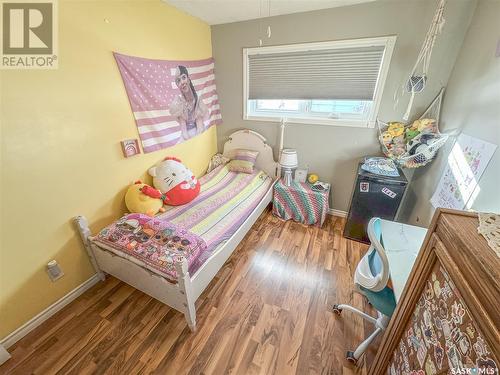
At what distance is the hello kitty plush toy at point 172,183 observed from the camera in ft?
6.87

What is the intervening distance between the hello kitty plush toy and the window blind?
1489 mm

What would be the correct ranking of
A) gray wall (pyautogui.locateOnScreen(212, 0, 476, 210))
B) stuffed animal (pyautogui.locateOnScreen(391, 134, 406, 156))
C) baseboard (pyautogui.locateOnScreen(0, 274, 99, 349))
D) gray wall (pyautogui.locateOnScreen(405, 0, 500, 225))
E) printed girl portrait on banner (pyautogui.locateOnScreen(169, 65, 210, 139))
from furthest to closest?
1. printed girl portrait on banner (pyautogui.locateOnScreen(169, 65, 210, 139))
2. stuffed animal (pyautogui.locateOnScreen(391, 134, 406, 156))
3. gray wall (pyautogui.locateOnScreen(212, 0, 476, 210))
4. baseboard (pyautogui.locateOnScreen(0, 274, 99, 349))
5. gray wall (pyautogui.locateOnScreen(405, 0, 500, 225))

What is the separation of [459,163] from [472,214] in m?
1.21

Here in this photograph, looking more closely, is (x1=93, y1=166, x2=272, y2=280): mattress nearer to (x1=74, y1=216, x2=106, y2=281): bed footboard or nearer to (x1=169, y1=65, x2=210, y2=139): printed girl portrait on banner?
(x1=74, y1=216, x2=106, y2=281): bed footboard

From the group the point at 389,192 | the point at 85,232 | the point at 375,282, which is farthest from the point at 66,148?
the point at 389,192

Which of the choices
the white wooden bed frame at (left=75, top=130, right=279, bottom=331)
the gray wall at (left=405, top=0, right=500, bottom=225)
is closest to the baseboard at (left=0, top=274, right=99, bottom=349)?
the white wooden bed frame at (left=75, top=130, right=279, bottom=331)

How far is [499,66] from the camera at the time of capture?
128 cm

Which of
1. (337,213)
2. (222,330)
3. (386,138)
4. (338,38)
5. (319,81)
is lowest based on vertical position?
(222,330)

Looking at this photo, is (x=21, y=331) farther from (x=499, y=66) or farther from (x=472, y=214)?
(x=499, y=66)

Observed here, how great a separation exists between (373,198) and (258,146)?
1536mm

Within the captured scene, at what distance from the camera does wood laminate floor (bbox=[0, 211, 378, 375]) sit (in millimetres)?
1258

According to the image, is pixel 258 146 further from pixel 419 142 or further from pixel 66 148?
pixel 66 148

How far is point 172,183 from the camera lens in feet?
6.91

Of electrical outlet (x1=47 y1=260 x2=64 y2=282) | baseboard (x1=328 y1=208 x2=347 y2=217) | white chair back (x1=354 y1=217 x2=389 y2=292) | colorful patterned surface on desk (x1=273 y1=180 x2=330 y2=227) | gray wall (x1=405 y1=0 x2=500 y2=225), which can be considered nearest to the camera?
white chair back (x1=354 y1=217 x2=389 y2=292)
